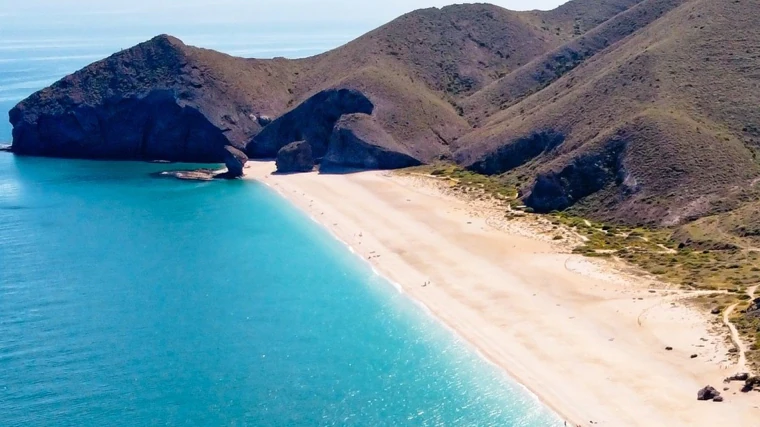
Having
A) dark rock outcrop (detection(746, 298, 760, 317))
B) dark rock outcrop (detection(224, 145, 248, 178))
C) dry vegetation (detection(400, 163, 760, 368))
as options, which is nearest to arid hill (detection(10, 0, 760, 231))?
dry vegetation (detection(400, 163, 760, 368))

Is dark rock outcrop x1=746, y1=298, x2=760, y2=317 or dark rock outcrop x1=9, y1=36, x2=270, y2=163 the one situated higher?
dark rock outcrop x1=9, y1=36, x2=270, y2=163

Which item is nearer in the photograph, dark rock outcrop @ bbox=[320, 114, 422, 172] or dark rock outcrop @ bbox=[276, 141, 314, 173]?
dark rock outcrop @ bbox=[320, 114, 422, 172]

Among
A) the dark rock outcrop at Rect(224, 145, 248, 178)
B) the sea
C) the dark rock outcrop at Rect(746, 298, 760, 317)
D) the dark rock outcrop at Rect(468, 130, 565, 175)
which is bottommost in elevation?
the sea

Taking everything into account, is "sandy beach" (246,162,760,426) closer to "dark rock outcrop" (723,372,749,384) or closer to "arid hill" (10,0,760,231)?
"dark rock outcrop" (723,372,749,384)

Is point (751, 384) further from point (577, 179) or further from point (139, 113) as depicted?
point (139, 113)

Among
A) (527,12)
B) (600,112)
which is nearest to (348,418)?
(600,112)

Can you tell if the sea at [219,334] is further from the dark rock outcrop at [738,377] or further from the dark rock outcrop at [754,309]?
the dark rock outcrop at [754,309]

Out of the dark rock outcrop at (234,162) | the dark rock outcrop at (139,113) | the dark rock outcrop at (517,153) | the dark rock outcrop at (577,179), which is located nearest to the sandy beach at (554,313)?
the dark rock outcrop at (577,179)
